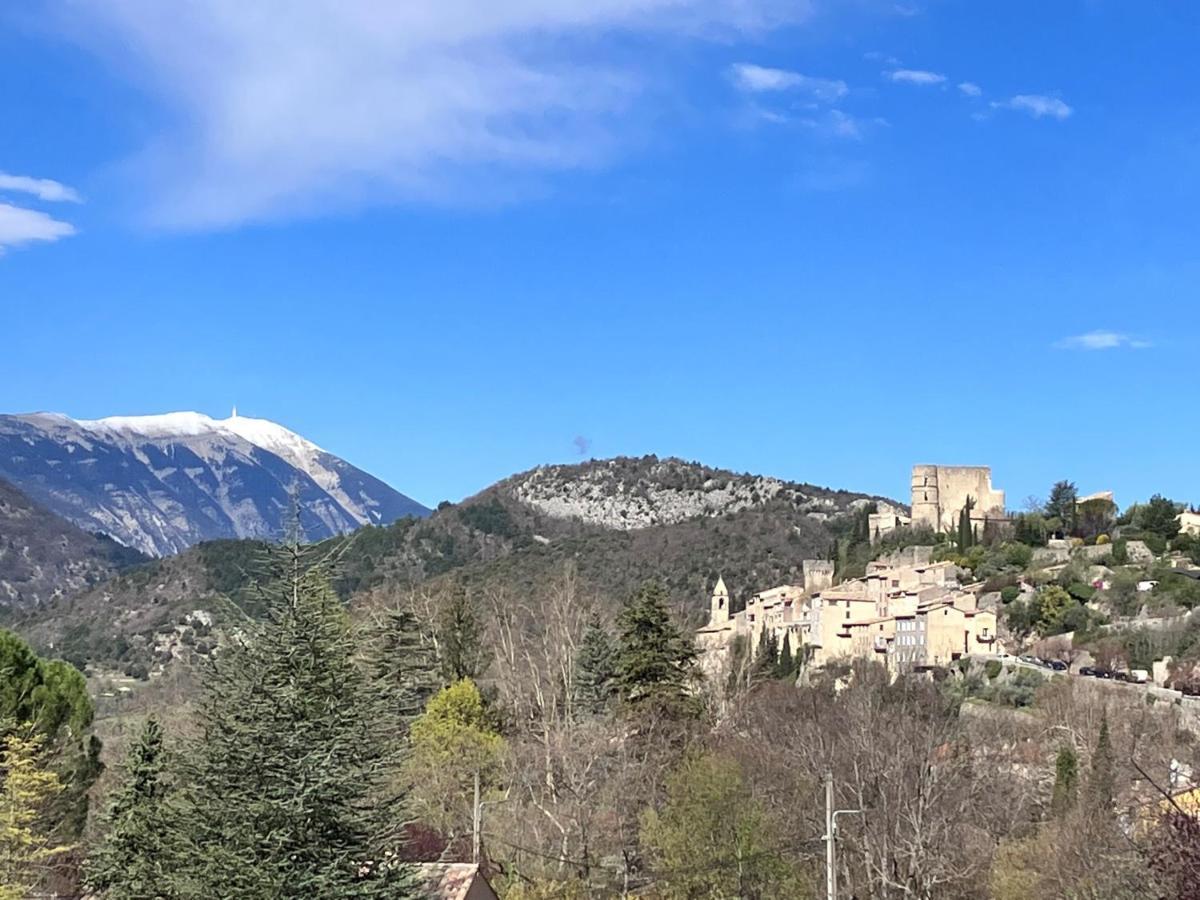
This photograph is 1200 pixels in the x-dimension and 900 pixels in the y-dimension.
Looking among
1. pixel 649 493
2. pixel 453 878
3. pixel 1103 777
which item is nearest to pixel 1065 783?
pixel 1103 777

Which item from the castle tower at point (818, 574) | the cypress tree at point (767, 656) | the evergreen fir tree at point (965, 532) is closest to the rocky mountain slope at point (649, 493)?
the castle tower at point (818, 574)

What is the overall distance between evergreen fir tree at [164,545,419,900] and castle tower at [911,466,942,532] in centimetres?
9142

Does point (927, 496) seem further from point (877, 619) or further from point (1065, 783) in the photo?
point (1065, 783)

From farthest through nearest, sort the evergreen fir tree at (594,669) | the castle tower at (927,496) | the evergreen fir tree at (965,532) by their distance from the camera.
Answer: the castle tower at (927,496) → the evergreen fir tree at (965,532) → the evergreen fir tree at (594,669)

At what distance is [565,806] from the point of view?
139 feet

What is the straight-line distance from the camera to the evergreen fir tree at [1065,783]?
3966 centimetres

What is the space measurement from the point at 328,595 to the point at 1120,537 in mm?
75086

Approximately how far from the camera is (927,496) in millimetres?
110562

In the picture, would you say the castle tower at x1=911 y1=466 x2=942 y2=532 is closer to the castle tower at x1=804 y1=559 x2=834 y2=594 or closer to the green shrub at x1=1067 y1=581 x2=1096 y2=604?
the castle tower at x1=804 y1=559 x2=834 y2=594

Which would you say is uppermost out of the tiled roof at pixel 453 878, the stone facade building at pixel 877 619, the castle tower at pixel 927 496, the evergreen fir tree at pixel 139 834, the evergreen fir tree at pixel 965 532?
the castle tower at pixel 927 496

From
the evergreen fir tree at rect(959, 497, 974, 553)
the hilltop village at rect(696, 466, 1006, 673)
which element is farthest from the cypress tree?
the evergreen fir tree at rect(959, 497, 974, 553)

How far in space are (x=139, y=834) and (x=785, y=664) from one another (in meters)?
57.5

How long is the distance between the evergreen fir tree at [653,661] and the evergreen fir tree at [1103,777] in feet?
40.0

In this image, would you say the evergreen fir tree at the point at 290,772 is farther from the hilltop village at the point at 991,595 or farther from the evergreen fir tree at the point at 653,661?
the hilltop village at the point at 991,595
